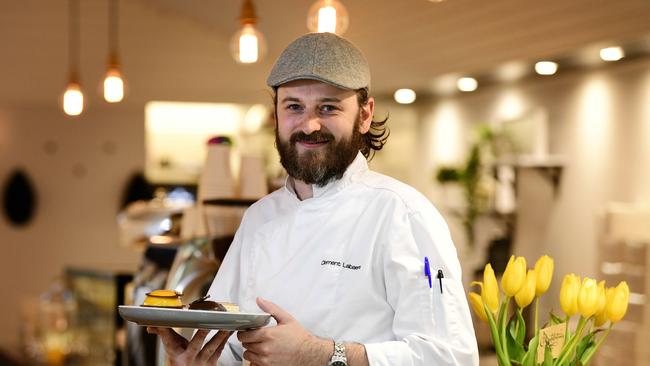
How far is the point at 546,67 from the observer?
25.5 ft

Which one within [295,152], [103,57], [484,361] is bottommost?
[484,361]

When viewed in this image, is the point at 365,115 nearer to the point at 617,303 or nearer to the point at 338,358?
the point at 338,358

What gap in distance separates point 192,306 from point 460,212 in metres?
8.23

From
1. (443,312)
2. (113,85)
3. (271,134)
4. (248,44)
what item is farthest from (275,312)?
(113,85)

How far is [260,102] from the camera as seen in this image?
448 inches

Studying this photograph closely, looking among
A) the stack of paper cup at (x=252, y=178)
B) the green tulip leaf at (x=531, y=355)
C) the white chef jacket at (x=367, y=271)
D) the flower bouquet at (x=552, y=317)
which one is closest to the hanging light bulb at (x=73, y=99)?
the stack of paper cup at (x=252, y=178)

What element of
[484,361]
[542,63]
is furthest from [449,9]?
[484,361]

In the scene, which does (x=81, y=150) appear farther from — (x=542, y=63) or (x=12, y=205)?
(x=542, y=63)

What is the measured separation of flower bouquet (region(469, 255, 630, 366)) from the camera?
1.83 metres

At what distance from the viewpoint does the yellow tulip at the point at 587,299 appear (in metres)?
1.82

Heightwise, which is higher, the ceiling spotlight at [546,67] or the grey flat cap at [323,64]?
the ceiling spotlight at [546,67]

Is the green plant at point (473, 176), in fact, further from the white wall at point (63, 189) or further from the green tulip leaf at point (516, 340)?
the green tulip leaf at point (516, 340)

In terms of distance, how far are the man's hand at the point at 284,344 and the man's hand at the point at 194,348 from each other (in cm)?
15

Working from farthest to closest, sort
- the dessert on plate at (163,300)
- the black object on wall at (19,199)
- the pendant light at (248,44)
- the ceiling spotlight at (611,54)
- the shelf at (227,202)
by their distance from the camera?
the black object on wall at (19,199), the ceiling spotlight at (611,54), the pendant light at (248,44), the shelf at (227,202), the dessert on plate at (163,300)
